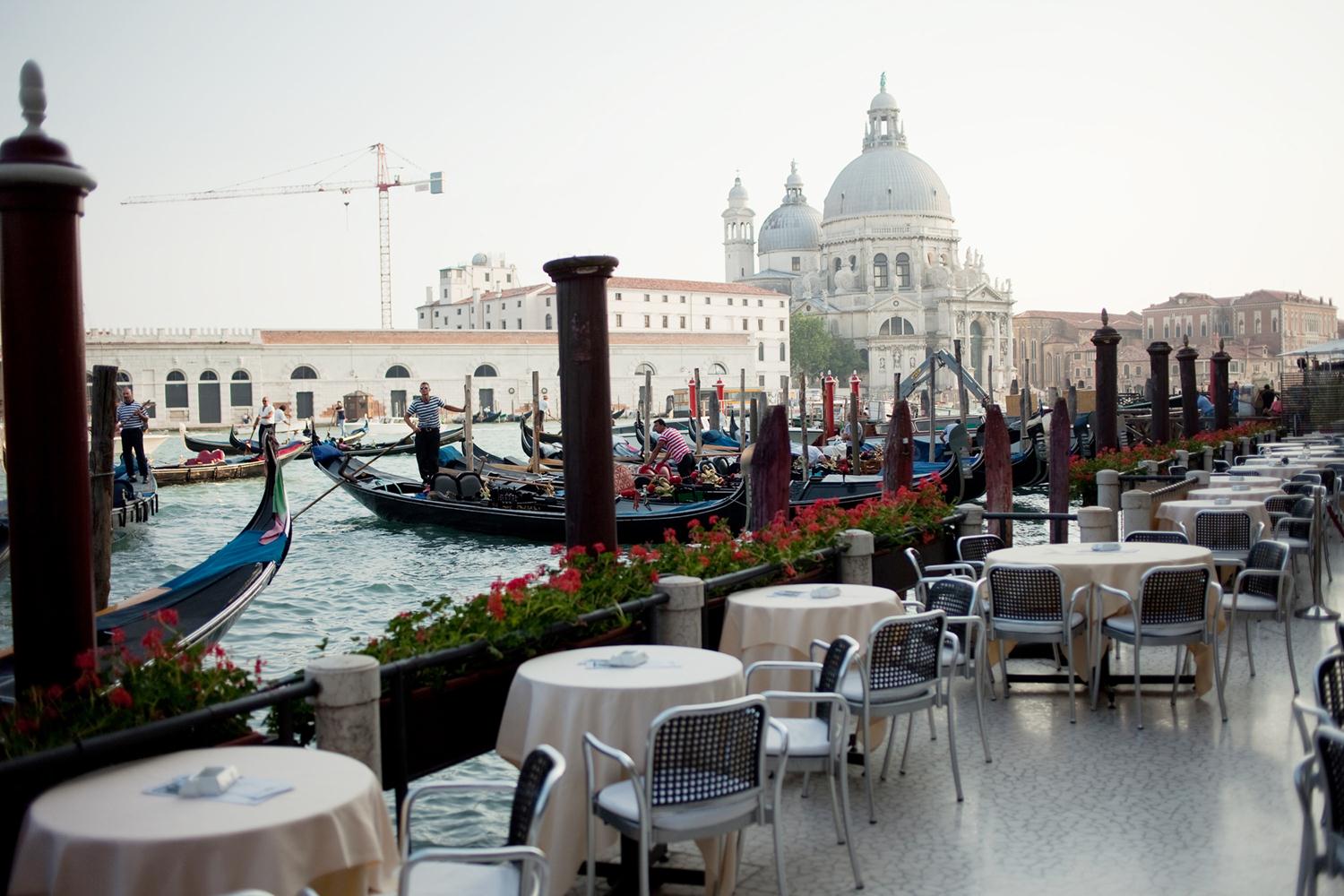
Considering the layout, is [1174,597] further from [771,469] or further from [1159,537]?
[771,469]

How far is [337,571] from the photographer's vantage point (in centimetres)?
1376

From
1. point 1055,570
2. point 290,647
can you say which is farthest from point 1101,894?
point 290,647

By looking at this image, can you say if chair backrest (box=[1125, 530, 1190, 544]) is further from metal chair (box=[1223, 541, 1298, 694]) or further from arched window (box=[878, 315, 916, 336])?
arched window (box=[878, 315, 916, 336])

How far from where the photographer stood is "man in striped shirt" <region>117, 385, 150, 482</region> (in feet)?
54.7

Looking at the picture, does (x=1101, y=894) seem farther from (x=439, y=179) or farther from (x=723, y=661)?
(x=439, y=179)

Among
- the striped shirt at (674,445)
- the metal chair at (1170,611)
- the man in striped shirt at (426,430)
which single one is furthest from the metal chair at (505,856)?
the man in striped shirt at (426,430)

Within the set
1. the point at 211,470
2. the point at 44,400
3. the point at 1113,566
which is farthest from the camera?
the point at 211,470

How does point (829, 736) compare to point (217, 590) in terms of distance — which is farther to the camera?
point (217, 590)

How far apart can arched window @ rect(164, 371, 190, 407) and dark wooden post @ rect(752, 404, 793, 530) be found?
44.2m

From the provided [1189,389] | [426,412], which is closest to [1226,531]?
[1189,389]

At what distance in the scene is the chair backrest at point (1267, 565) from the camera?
181 inches

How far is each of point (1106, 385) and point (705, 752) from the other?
8747 mm

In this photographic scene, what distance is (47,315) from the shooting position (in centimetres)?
250

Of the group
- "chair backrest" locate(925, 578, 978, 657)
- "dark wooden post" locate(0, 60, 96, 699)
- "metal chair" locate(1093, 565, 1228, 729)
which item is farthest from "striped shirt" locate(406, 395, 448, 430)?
"dark wooden post" locate(0, 60, 96, 699)
